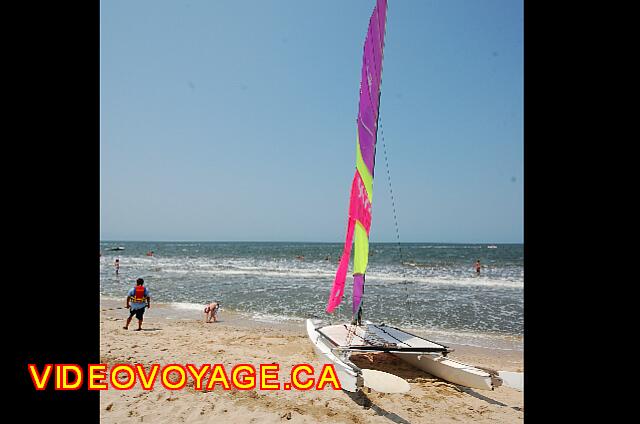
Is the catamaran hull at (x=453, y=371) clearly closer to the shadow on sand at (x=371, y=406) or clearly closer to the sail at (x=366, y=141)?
the shadow on sand at (x=371, y=406)

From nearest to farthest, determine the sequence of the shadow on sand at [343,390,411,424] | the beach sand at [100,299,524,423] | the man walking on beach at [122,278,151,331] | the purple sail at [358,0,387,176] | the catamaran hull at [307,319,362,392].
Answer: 1. the beach sand at [100,299,524,423]
2. the shadow on sand at [343,390,411,424]
3. the catamaran hull at [307,319,362,392]
4. the purple sail at [358,0,387,176]
5. the man walking on beach at [122,278,151,331]

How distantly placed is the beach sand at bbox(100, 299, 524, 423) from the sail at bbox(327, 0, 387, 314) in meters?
1.80

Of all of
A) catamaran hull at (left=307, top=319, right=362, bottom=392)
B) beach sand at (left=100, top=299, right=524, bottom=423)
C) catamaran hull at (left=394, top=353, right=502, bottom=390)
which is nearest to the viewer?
beach sand at (left=100, top=299, right=524, bottom=423)

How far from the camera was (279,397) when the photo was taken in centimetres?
470

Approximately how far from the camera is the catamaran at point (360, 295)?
18.1 feet

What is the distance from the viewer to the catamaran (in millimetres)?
5508

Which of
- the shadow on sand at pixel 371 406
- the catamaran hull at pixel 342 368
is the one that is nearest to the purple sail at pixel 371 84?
the catamaran hull at pixel 342 368

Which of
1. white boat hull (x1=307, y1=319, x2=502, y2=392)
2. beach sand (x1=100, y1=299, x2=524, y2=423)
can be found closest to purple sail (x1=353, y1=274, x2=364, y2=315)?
white boat hull (x1=307, y1=319, x2=502, y2=392)

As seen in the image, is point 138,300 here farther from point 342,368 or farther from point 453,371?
point 453,371
